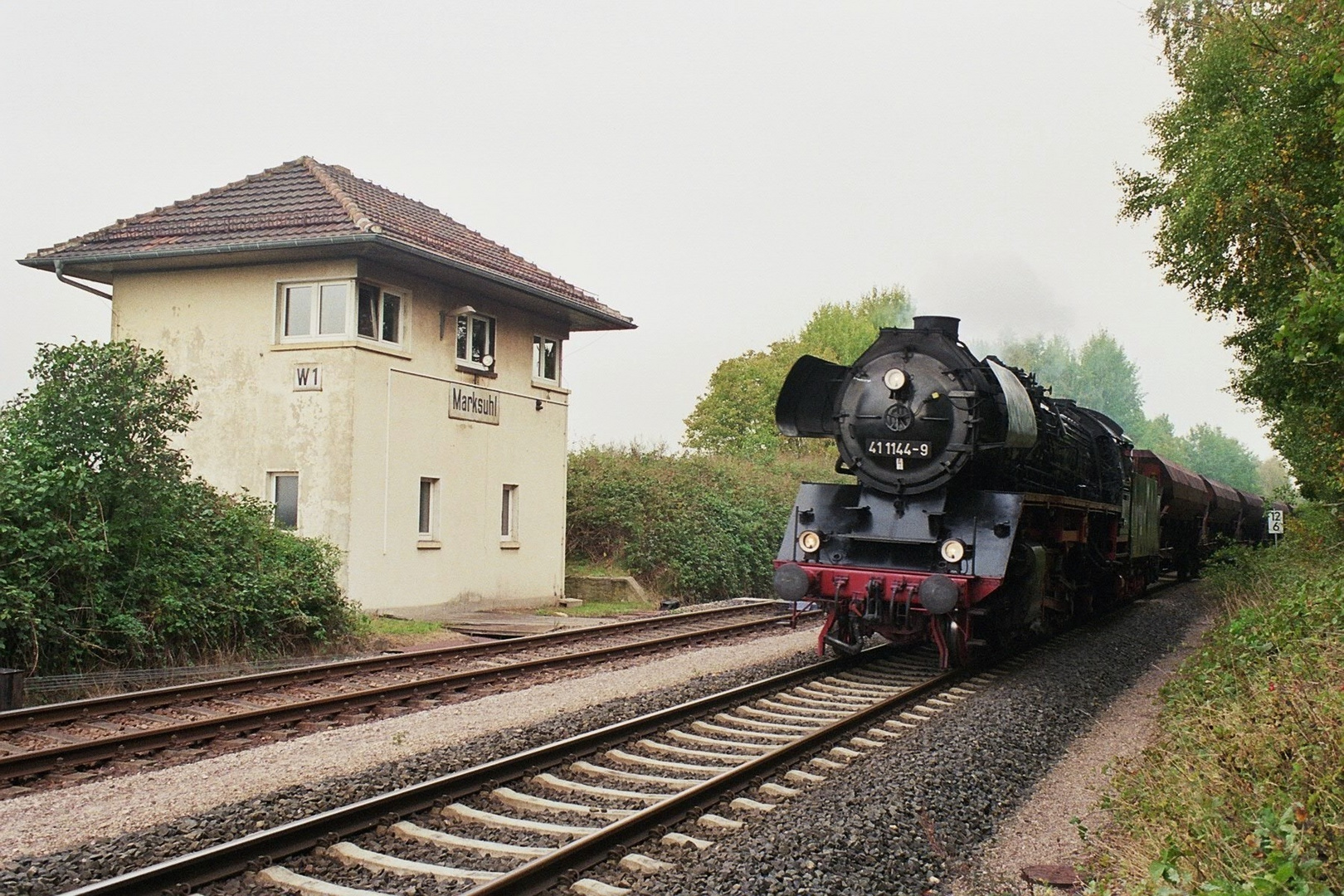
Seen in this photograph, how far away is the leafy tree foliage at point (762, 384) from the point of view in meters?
41.7

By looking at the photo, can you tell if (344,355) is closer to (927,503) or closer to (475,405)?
(475,405)

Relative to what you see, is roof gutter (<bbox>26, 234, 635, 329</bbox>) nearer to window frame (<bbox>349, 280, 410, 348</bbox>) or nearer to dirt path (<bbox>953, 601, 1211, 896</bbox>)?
window frame (<bbox>349, 280, 410, 348</bbox>)

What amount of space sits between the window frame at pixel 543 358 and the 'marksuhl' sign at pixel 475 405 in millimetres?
1412

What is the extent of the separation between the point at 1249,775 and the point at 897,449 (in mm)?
5514

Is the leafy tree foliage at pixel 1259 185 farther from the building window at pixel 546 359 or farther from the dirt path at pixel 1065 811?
the building window at pixel 546 359

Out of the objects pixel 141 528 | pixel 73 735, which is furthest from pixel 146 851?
pixel 141 528

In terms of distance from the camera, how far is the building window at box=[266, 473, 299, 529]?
15.6 meters

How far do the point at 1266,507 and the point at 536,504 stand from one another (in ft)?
87.3

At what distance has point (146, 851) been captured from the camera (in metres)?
4.84

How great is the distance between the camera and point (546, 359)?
1991 centimetres

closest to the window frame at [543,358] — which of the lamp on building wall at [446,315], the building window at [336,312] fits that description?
the lamp on building wall at [446,315]

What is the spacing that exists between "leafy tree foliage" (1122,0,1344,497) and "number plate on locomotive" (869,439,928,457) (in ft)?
11.7

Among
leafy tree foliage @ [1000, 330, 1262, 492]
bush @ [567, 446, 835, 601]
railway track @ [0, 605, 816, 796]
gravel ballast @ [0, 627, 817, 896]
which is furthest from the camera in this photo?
leafy tree foliage @ [1000, 330, 1262, 492]

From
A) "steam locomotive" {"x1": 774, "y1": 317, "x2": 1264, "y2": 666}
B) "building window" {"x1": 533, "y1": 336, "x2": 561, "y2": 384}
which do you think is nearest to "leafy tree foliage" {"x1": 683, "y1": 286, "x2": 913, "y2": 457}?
"building window" {"x1": 533, "y1": 336, "x2": 561, "y2": 384}
